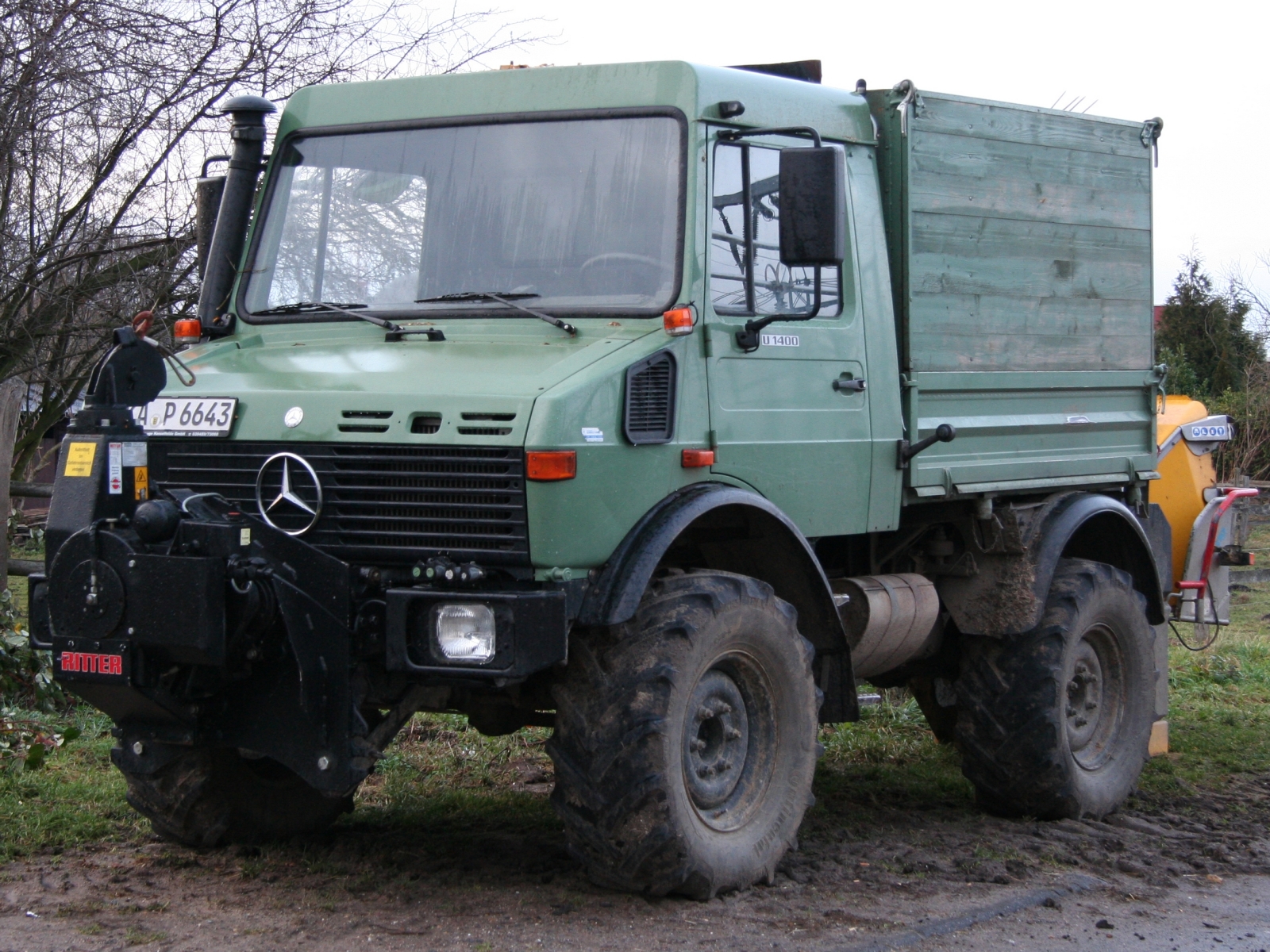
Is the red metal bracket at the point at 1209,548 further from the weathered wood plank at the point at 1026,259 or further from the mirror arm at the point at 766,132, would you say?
the mirror arm at the point at 766,132

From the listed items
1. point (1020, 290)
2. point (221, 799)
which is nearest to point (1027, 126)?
point (1020, 290)

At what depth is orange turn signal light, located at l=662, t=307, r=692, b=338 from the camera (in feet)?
18.0

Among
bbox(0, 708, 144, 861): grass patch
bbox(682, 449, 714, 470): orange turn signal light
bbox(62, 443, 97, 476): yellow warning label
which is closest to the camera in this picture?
bbox(62, 443, 97, 476): yellow warning label

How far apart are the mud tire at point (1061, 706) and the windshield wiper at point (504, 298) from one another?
291 cm

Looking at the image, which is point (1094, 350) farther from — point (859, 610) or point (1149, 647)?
point (859, 610)

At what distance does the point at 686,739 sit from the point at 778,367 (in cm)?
150

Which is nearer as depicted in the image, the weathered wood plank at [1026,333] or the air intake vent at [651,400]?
the air intake vent at [651,400]

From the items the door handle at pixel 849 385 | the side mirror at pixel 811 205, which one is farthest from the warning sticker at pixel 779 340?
the side mirror at pixel 811 205

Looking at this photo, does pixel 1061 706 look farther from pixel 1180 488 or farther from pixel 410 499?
pixel 410 499

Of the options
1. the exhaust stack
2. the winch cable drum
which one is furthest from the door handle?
the exhaust stack

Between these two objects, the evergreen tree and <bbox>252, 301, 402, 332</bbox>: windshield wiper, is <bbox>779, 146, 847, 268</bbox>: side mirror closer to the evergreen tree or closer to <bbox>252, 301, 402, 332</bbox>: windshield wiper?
<bbox>252, 301, 402, 332</bbox>: windshield wiper

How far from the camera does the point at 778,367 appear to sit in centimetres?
601

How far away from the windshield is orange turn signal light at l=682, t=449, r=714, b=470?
52 cm

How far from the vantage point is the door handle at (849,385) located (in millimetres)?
6277
